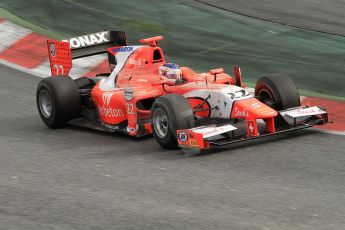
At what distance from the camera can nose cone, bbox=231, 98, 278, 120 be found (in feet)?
31.7

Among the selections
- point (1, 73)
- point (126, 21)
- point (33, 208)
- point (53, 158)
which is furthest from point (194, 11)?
point (33, 208)

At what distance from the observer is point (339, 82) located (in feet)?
41.3

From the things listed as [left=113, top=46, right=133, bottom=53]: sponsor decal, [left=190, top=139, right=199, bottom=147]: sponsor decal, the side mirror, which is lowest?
[left=190, top=139, right=199, bottom=147]: sponsor decal

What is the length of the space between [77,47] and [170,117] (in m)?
3.12

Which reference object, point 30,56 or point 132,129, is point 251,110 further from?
point 30,56

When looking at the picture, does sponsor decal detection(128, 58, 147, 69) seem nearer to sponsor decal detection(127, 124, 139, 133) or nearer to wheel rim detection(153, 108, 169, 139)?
sponsor decal detection(127, 124, 139, 133)

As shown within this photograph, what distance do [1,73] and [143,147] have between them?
5.21 meters

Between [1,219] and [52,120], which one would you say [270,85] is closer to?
[52,120]

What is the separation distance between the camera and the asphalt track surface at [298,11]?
15.4 metres

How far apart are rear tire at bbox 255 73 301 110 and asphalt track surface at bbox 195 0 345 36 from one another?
4.78 metres

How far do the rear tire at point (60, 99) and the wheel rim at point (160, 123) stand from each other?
1622 mm

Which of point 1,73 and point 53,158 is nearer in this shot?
point 53,158

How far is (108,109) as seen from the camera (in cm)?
1088

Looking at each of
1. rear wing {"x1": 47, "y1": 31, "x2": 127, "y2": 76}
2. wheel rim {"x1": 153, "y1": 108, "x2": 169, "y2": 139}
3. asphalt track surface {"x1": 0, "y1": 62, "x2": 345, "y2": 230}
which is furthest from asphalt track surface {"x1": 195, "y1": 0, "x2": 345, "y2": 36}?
wheel rim {"x1": 153, "y1": 108, "x2": 169, "y2": 139}
